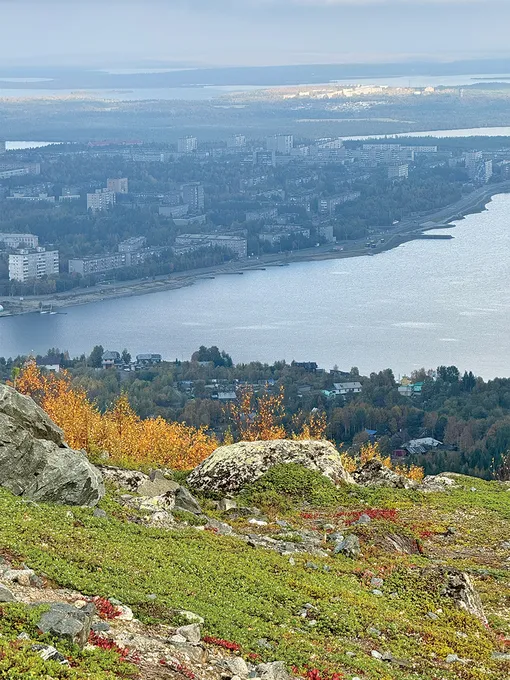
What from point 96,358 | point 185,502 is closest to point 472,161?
point 96,358

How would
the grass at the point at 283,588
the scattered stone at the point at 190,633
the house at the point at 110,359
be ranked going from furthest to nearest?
1. the house at the point at 110,359
2. the grass at the point at 283,588
3. the scattered stone at the point at 190,633

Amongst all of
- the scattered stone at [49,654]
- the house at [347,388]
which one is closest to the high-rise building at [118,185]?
the house at [347,388]

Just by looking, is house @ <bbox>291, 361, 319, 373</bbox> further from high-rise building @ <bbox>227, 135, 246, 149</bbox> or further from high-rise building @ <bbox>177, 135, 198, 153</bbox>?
high-rise building @ <bbox>227, 135, 246, 149</bbox>

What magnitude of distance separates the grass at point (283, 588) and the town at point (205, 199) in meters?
46.1

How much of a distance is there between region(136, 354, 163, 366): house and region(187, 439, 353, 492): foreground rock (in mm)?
24640

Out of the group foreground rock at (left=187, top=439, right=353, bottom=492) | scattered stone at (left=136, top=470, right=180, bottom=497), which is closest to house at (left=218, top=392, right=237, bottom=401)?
foreground rock at (left=187, top=439, right=353, bottom=492)

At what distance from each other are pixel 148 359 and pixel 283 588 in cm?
2926

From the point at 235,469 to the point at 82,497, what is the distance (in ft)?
8.25

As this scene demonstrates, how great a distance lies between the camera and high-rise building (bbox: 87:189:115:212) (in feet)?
263

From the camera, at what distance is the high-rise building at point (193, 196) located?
81875 millimetres

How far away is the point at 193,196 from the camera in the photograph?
83312 mm

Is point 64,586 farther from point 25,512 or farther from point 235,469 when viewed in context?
point 235,469

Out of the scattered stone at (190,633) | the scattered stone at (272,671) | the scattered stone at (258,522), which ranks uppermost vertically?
the scattered stone at (190,633)

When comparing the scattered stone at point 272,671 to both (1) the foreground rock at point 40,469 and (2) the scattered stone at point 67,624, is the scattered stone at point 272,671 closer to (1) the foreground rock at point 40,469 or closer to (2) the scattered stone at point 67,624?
(2) the scattered stone at point 67,624
